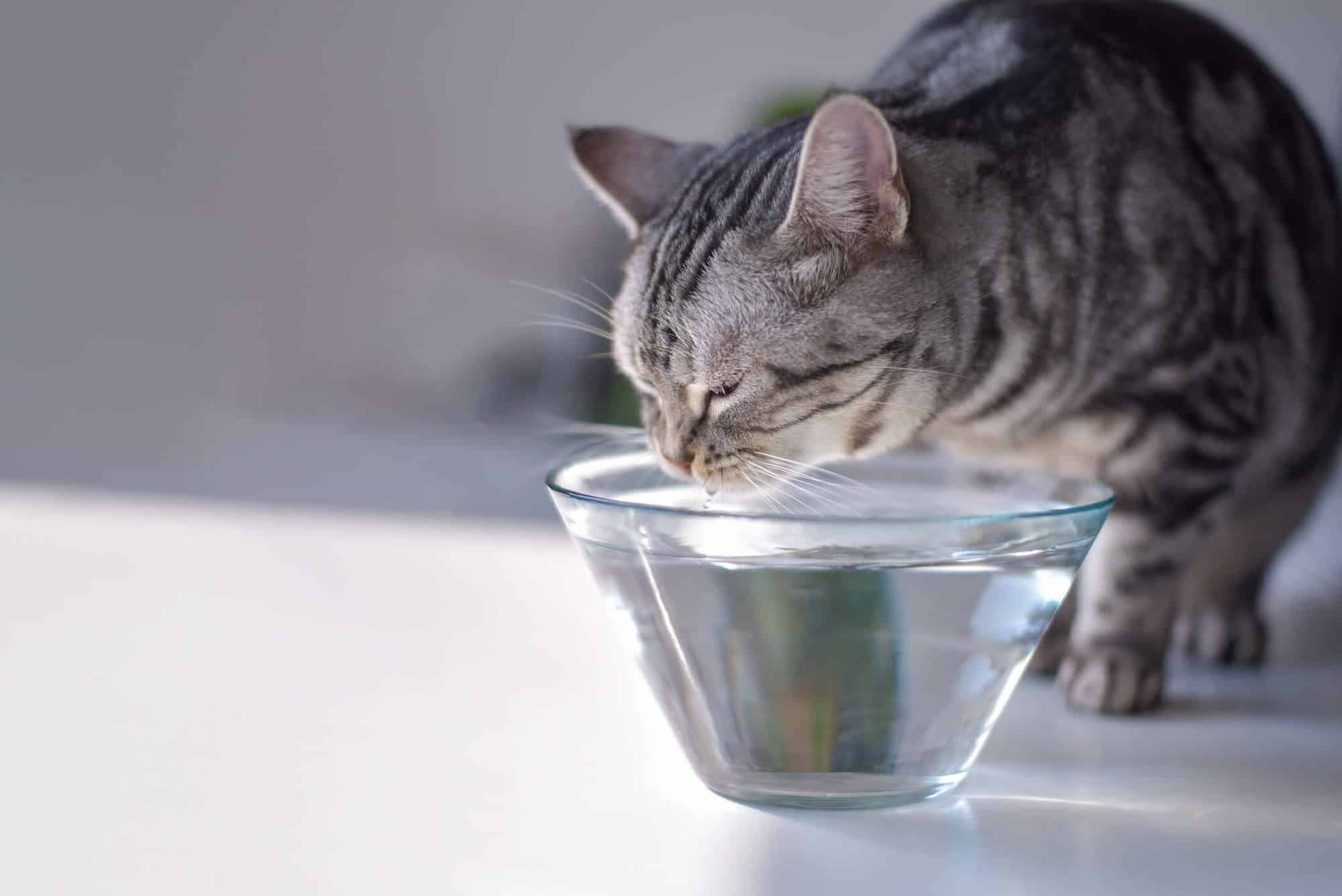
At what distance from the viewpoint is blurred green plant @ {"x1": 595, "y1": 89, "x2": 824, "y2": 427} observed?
1.87m

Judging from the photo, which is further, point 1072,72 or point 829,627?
point 1072,72

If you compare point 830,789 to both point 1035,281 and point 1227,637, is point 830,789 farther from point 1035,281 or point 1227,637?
point 1227,637

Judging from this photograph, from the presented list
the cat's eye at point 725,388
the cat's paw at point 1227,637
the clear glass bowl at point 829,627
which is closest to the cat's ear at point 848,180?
the cat's eye at point 725,388

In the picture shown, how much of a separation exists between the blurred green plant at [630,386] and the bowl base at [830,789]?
1065 millimetres

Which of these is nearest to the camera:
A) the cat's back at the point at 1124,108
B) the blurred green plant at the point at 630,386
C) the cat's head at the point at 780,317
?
the cat's head at the point at 780,317

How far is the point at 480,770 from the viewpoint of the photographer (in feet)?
2.85

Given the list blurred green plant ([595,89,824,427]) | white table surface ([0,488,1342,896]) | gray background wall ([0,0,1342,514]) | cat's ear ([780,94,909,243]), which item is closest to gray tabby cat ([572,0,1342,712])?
cat's ear ([780,94,909,243])

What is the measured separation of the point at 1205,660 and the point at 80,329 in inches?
81.6

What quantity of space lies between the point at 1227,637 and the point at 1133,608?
18cm

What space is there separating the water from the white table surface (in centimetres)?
3

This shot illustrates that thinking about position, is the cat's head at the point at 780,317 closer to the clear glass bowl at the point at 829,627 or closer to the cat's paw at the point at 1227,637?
the clear glass bowl at the point at 829,627

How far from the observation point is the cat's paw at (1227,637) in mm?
1177

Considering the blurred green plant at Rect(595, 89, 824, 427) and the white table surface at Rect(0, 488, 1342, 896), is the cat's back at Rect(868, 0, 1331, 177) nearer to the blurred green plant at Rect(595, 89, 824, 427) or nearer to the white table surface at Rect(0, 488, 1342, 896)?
the white table surface at Rect(0, 488, 1342, 896)

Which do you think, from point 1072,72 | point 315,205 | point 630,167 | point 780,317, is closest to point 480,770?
point 780,317
